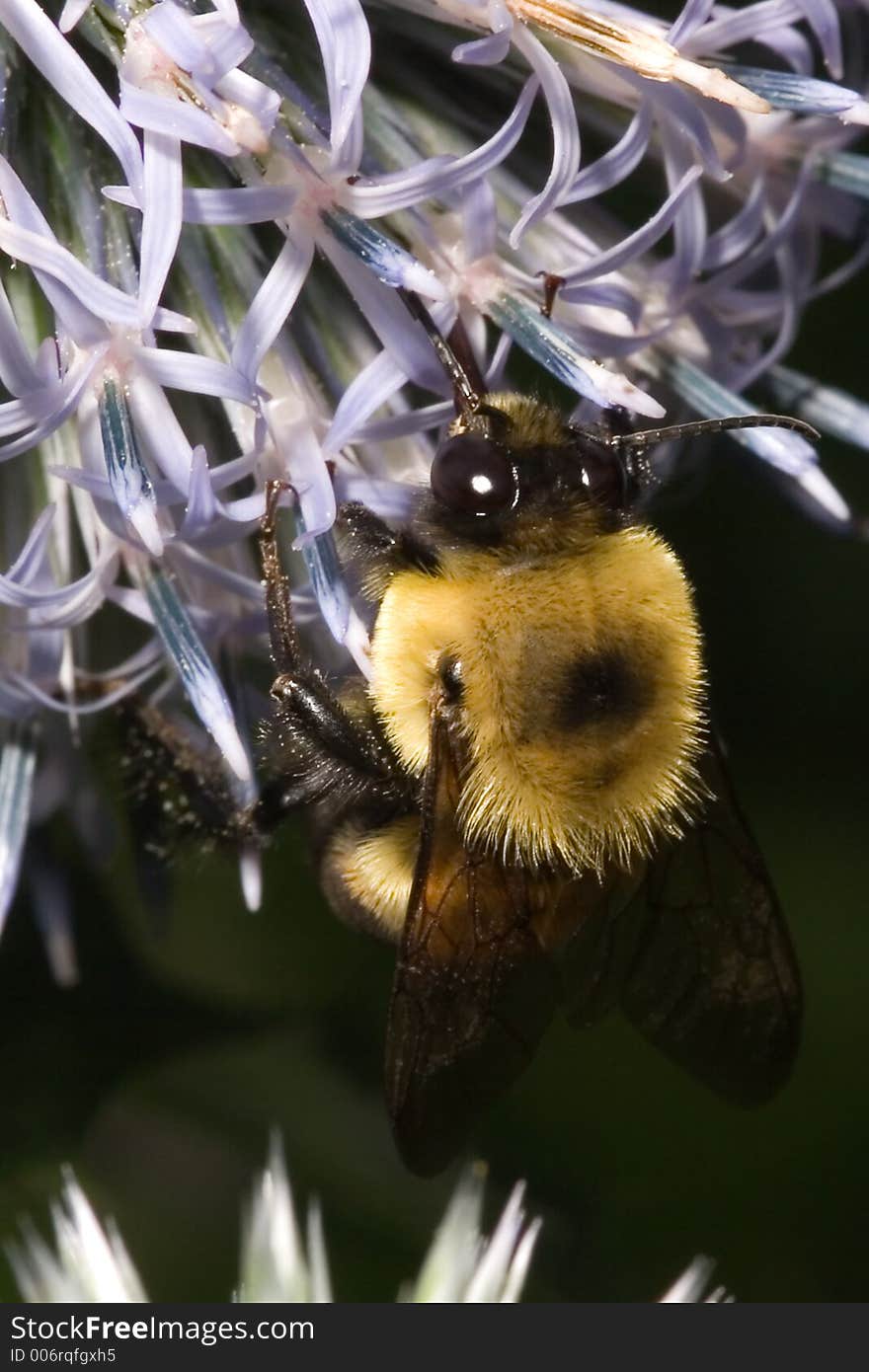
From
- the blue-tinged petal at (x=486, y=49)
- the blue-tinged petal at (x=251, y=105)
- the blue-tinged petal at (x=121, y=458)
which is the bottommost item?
the blue-tinged petal at (x=121, y=458)

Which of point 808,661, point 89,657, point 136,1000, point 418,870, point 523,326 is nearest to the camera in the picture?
point 418,870

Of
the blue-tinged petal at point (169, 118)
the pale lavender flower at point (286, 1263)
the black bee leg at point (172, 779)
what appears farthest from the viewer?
the black bee leg at point (172, 779)

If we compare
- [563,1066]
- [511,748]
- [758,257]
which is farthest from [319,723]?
[563,1066]

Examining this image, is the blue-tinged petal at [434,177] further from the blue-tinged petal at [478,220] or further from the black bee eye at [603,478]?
the black bee eye at [603,478]

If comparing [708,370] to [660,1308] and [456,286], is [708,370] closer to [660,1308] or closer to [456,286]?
[456,286]

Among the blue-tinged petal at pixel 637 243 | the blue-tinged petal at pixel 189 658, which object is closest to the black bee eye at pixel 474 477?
the blue-tinged petal at pixel 637 243

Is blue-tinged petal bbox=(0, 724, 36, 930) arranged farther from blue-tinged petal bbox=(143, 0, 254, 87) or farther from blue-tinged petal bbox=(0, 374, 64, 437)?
blue-tinged petal bbox=(143, 0, 254, 87)

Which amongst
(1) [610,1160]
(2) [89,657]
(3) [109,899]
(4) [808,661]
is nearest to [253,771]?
(2) [89,657]

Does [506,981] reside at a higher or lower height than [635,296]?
lower
